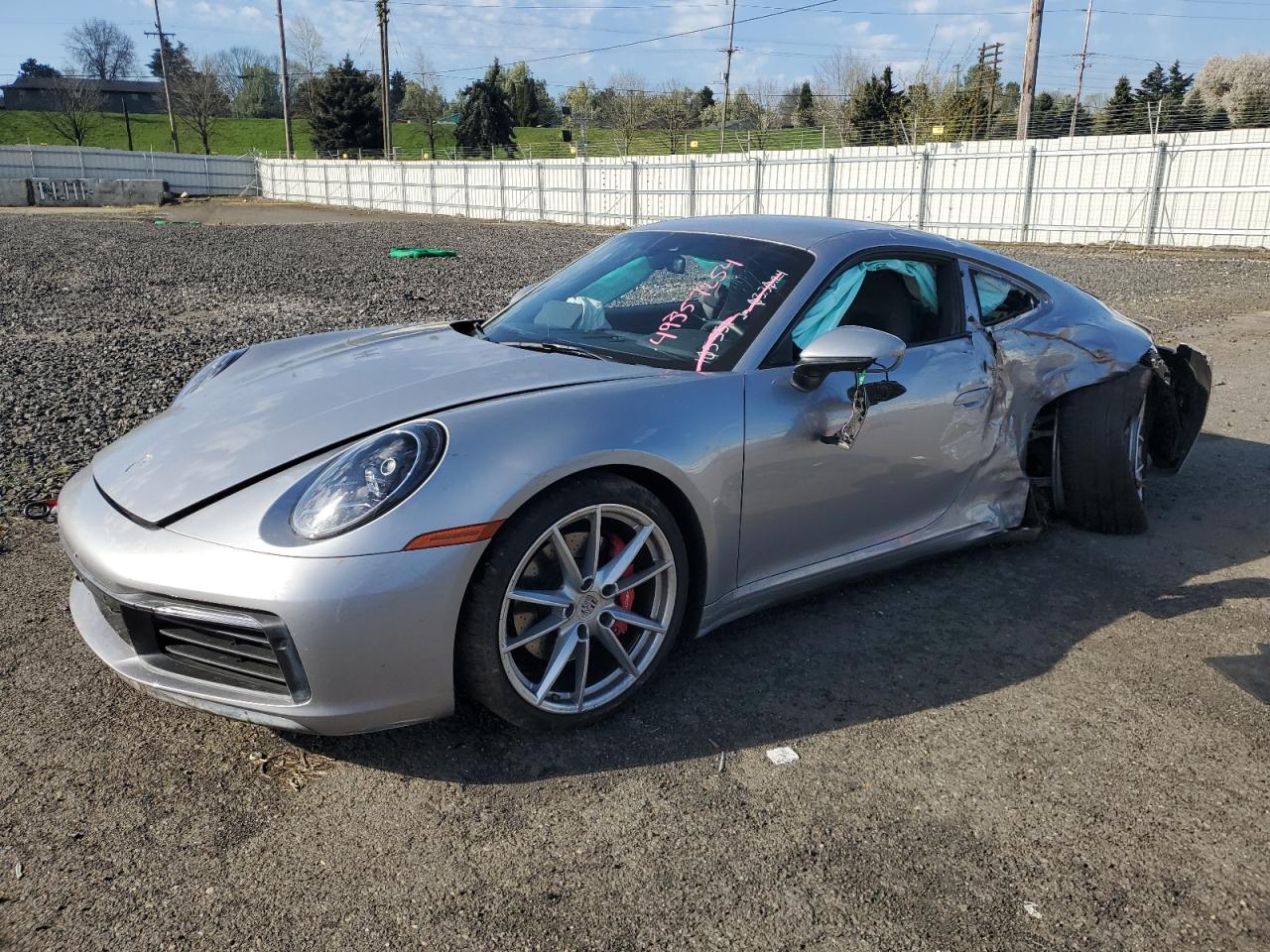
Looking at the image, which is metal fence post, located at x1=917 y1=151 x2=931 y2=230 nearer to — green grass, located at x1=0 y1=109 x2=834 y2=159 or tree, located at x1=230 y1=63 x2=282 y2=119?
green grass, located at x1=0 y1=109 x2=834 y2=159

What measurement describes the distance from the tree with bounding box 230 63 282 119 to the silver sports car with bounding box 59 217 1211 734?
107128 mm

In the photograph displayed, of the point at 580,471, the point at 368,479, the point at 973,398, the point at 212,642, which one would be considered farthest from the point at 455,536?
the point at 973,398

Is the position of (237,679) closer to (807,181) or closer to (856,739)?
(856,739)

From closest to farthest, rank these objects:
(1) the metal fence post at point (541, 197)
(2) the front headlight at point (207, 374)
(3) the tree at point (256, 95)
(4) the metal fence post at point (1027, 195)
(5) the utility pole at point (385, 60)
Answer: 1. (2) the front headlight at point (207, 374)
2. (4) the metal fence post at point (1027, 195)
3. (1) the metal fence post at point (541, 197)
4. (5) the utility pole at point (385, 60)
5. (3) the tree at point (256, 95)

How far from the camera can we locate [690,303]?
3.33 metres

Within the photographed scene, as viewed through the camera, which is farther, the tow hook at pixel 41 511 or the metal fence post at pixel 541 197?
the metal fence post at pixel 541 197

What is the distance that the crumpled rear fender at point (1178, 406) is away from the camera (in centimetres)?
476

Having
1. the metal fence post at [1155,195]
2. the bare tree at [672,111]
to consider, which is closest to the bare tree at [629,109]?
the bare tree at [672,111]

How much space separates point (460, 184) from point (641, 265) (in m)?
37.9

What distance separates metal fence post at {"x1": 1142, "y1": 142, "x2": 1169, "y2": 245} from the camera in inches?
846

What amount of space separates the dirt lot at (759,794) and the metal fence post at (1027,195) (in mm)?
21802

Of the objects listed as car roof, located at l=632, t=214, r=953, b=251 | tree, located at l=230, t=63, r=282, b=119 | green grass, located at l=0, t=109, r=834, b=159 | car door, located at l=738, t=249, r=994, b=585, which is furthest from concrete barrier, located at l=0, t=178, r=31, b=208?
tree, located at l=230, t=63, r=282, b=119

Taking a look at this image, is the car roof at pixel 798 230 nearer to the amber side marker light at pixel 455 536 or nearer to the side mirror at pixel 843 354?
the side mirror at pixel 843 354

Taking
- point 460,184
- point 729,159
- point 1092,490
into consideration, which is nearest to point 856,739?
point 1092,490
